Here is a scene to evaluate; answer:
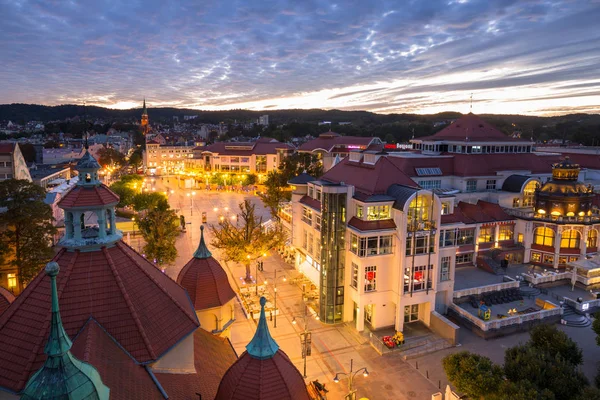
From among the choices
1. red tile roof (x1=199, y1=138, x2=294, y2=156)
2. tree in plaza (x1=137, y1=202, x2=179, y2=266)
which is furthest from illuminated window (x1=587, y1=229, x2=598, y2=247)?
red tile roof (x1=199, y1=138, x2=294, y2=156)

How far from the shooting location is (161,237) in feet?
133

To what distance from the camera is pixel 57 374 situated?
9352 millimetres

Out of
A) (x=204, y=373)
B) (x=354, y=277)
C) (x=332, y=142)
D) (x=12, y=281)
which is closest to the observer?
(x=204, y=373)

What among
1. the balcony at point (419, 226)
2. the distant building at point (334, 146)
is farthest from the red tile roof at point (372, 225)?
the distant building at point (334, 146)

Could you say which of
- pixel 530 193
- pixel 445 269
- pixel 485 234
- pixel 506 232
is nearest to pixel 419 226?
pixel 445 269

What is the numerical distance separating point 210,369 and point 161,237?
84.4 feet

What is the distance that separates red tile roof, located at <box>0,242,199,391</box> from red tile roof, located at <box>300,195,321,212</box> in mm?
23365

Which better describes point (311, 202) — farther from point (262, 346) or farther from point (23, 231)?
point (23, 231)

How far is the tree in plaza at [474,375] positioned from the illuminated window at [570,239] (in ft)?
109

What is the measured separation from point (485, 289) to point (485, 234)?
11.6 metres

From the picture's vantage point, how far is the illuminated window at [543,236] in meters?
47.8

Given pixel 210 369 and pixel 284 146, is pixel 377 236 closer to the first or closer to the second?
pixel 210 369

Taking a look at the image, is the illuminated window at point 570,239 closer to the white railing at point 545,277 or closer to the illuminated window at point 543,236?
the illuminated window at point 543,236

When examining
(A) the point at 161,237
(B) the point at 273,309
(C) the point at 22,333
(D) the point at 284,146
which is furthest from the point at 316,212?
(D) the point at 284,146
